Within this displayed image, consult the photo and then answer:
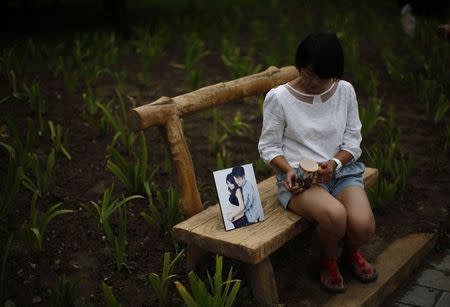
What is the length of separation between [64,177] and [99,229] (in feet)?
1.87

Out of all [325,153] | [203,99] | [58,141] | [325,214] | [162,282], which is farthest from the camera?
[58,141]

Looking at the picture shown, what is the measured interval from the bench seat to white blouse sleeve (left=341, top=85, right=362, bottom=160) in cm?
39

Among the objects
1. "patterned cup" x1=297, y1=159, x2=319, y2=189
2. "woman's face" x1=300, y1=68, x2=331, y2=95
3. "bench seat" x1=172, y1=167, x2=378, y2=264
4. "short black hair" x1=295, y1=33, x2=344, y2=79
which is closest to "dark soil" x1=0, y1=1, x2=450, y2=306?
"bench seat" x1=172, y1=167, x2=378, y2=264

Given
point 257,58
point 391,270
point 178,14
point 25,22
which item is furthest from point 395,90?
point 25,22

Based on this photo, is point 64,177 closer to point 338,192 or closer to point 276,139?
point 276,139

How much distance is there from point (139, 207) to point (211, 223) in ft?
2.65

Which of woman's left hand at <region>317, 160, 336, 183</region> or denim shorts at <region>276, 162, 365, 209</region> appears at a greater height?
woman's left hand at <region>317, 160, 336, 183</region>

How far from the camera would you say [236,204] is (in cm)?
241

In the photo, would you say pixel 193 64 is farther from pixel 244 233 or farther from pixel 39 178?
pixel 244 233

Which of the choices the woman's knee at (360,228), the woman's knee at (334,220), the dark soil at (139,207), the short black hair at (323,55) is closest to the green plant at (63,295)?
the dark soil at (139,207)

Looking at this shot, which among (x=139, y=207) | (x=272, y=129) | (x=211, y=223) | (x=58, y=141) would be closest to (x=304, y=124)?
(x=272, y=129)

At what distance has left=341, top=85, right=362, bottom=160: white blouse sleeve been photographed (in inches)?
102

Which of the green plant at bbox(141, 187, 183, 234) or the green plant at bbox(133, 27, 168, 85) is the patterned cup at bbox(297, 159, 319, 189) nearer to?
the green plant at bbox(141, 187, 183, 234)

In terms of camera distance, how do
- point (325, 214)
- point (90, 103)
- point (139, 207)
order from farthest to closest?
point (90, 103) < point (139, 207) < point (325, 214)
